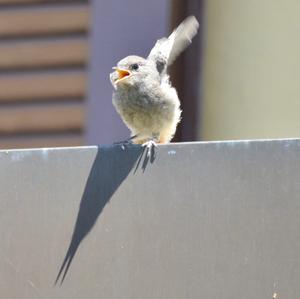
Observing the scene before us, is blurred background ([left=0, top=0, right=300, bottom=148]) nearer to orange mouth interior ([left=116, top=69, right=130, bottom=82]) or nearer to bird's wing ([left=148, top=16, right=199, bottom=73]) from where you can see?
bird's wing ([left=148, top=16, right=199, bottom=73])

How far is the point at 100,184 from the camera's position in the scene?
256 centimetres

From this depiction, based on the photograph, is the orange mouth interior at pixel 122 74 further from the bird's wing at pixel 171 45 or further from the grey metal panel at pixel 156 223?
the grey metal panel at pixel 156 223

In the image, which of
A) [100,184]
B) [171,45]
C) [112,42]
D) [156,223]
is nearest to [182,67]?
[112,42]

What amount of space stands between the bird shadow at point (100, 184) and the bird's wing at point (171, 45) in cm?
145

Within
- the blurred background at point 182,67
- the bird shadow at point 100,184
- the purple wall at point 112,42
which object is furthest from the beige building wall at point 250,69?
the bird shadow at point 100,184

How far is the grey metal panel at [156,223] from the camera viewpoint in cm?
238

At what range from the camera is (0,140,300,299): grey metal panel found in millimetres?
2377

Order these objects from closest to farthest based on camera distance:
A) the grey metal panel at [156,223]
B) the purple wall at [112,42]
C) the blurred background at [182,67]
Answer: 1. the grey metal panel at [156,223]
2. the purple wall at [112,42]
3. the blurred background at [182,67]

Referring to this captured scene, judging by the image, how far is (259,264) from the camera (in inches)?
92.9

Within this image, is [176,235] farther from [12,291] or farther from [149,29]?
[149,29]

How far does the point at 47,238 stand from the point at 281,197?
1.86 feet

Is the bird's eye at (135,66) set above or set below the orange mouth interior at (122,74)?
above

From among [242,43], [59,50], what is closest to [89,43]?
[59,50]

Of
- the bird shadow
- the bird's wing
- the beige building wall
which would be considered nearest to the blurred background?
the beige building wall
